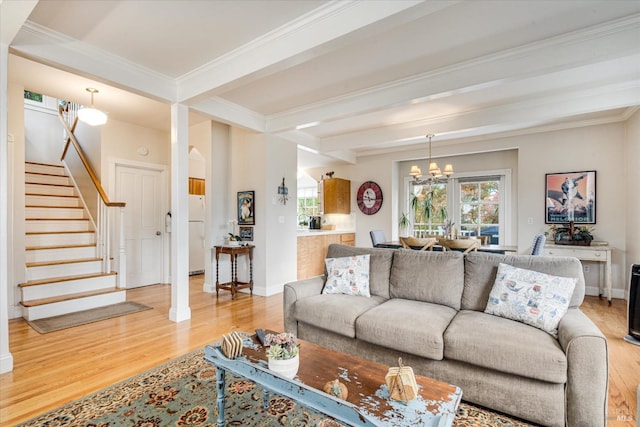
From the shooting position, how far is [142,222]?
5.32 meters

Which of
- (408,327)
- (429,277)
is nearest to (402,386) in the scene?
(408,327)

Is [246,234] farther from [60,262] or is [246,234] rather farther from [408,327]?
[408,327]

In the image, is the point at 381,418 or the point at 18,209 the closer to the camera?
the point at 381,418

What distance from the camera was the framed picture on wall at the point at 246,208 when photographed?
16.1 ft

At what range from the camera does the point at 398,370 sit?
54.9 inches

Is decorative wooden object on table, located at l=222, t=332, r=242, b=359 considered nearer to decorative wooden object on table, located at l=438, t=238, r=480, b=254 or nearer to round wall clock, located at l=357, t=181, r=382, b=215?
decorative wooden object on table, located at l=438, t=238, r=480, b=254

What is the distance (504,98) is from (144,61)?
13.3 ft

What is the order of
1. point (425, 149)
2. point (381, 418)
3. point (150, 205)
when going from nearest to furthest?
point (381, 418) < point (150, 205) < point (425, 149)

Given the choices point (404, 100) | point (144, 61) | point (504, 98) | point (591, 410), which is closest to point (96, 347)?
point (144, 61)

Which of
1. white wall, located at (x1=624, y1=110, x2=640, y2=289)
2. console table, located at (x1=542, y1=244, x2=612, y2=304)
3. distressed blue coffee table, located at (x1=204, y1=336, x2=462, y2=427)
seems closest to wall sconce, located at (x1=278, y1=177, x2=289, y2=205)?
distressed blue coffee table, located at (x1=204, y1=336, x2=462, y2=427)

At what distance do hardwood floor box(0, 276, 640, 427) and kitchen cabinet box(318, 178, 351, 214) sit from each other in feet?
9.29

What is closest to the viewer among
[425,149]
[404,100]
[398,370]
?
[398,370]

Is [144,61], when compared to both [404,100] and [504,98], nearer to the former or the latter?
[404,100]

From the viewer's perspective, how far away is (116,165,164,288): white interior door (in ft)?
16.8
